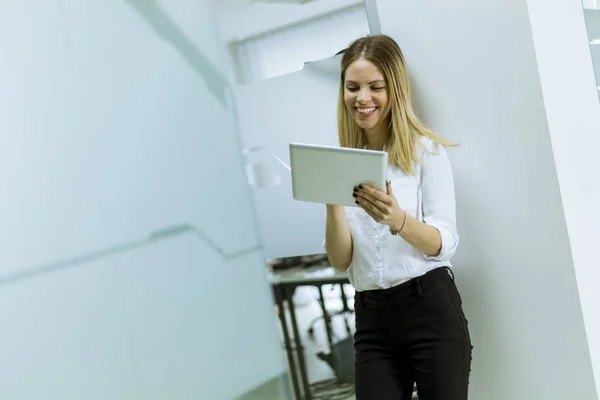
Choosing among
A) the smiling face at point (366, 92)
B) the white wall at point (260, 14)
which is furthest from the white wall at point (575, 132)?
the white wall at point (260, 14)

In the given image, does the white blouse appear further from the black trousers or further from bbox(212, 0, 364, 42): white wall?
bbox(212, 0, 364, 42): white wall

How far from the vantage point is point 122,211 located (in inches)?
75.2

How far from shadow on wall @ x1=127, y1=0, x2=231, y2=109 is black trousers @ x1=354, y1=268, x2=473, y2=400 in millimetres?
936

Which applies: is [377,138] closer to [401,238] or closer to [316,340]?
[401,238]

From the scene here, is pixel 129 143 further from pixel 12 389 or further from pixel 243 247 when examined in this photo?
pixel 12 389

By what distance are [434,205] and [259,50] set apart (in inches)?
33.0

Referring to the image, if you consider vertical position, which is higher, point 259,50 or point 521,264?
point 259,50

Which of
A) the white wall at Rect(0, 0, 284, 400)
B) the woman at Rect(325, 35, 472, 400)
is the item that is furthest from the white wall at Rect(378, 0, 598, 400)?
the white wall at Rect(0, 0, 284, 400)

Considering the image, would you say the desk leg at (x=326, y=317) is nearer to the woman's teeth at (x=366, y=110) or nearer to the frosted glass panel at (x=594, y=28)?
the woman's teeth at (x=366, y=110)

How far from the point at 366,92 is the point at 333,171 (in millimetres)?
294

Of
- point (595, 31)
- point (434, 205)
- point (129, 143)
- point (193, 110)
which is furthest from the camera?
point (193, 110)

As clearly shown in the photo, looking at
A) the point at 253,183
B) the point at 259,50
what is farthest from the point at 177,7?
the point at 253,183

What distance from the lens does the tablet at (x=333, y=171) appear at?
1364mm

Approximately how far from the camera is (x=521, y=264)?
5.38 feet
